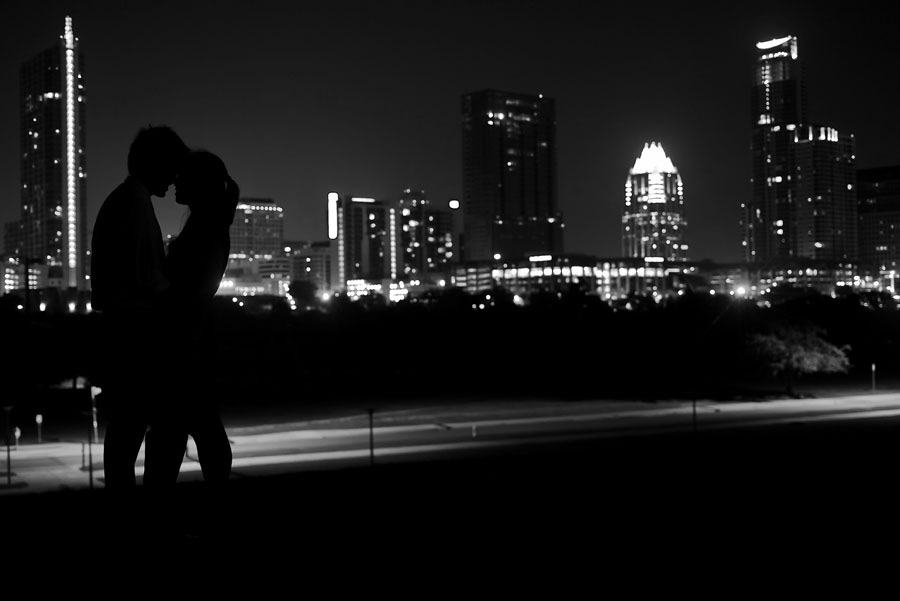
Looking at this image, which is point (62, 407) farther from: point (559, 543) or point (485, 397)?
point (559, 543)

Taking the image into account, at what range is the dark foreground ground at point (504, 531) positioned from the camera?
3926 millimetres

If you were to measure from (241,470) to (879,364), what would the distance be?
53.8 meters

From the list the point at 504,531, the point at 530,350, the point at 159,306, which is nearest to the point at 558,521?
the point at 504,531

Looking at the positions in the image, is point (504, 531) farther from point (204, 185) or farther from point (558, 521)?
point (204, 185)

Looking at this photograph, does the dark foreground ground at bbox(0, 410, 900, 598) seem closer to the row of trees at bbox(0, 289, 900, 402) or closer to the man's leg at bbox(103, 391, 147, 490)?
the man's leg at bbox(103, 391, 147, 490)

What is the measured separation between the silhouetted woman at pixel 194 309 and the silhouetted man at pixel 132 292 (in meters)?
0.06

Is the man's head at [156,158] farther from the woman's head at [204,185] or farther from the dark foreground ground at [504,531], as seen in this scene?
the dark foreground ground at [504,531]

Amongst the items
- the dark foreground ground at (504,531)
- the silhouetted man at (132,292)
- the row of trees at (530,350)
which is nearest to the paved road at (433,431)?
the row of trees at (530,350)

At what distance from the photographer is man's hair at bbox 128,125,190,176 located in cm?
386

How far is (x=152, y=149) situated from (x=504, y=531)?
254 cm

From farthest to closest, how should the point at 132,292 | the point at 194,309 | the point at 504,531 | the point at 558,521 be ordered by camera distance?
1. the point at 558,521
2. the point at 504,531
3. the point at 194,309
4. the point at 132,292

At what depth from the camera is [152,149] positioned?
3883 mm

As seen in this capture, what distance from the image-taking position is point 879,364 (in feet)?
214

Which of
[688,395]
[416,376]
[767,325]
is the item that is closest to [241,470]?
[688,395]
